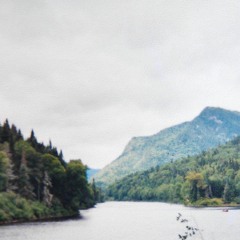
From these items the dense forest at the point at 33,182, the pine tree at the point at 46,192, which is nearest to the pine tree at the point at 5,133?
the dense forest at the point at 33,182

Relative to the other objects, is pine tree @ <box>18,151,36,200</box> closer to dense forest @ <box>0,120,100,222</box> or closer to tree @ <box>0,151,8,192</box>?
dense forest @ <box>0,120,100,222</box>

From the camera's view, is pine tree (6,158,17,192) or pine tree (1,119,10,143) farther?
pine tree (1,119,10,143)

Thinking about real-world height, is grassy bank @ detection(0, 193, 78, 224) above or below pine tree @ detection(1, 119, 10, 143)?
below

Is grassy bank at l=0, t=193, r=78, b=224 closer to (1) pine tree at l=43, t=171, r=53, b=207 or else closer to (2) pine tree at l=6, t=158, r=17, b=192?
(1) pine tree at l=43, t=171, r=53, b=207

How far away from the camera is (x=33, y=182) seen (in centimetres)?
14525

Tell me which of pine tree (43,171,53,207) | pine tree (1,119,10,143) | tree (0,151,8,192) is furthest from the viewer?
pine tree (1,119,10,143)

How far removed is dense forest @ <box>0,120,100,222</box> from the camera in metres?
119

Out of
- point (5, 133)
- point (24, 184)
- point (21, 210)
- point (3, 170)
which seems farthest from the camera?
point (5, 133)

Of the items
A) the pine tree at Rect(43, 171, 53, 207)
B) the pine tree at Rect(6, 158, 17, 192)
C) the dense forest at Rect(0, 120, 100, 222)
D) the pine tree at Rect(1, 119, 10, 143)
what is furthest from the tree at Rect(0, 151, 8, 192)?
the pine tree at Rect(1, 119, 10, 143)

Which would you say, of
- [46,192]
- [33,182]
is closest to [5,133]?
[33,182]

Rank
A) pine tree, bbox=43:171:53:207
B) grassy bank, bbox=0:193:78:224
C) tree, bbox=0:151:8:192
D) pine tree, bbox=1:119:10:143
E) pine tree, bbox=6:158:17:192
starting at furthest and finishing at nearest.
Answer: pine tree, bbox=1:119:10:143, pine tree, bbox=43:171:53:207, pine tree, bbox=6:158:17:192, tree, bbox=0:151:8:192, grassy bank, bbox=0:193:78:224

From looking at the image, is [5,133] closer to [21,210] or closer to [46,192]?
[46,192]

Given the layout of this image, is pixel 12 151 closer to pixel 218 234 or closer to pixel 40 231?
pixel 40 231

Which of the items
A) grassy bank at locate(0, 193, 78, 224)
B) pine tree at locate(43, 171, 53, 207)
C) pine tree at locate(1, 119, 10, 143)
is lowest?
grassy bank at locate(0, 193, 78, 224)
